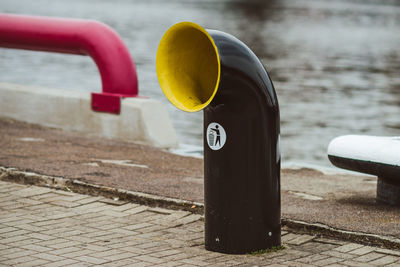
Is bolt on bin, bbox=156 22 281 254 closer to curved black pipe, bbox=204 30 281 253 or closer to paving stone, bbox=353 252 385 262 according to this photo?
curved black pipe, bbox=204 30 281 253

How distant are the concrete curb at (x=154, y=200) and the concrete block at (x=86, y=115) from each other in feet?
6.89

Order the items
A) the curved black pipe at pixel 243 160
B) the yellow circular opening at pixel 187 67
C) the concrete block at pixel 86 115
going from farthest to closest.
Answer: the concrete block at pixel 86 115 < the yellow circular opening at pixel 187 67 < the curved black pipe at pixel 243 160

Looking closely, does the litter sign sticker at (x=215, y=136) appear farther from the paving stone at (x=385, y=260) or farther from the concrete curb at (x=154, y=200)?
the paving stone at (x=385, y=260)

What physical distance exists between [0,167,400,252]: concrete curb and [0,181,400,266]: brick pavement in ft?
0.24

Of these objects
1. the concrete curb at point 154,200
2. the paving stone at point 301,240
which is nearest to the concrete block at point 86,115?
the concrete curb at point 154,200

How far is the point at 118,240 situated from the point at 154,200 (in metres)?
0.89

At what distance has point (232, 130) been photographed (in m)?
4.79

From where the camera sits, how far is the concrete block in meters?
8.64

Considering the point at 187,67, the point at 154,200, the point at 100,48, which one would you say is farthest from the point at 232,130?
the point at 100,48

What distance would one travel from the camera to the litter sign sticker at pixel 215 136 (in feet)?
15.8

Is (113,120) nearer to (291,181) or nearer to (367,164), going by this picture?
(291,181)

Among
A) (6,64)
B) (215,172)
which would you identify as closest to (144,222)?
(215,172)

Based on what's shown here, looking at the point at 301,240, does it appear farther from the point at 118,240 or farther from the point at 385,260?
the point at 118,240

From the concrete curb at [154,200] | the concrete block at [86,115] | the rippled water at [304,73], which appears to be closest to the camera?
the concrete curb at [154,200]
